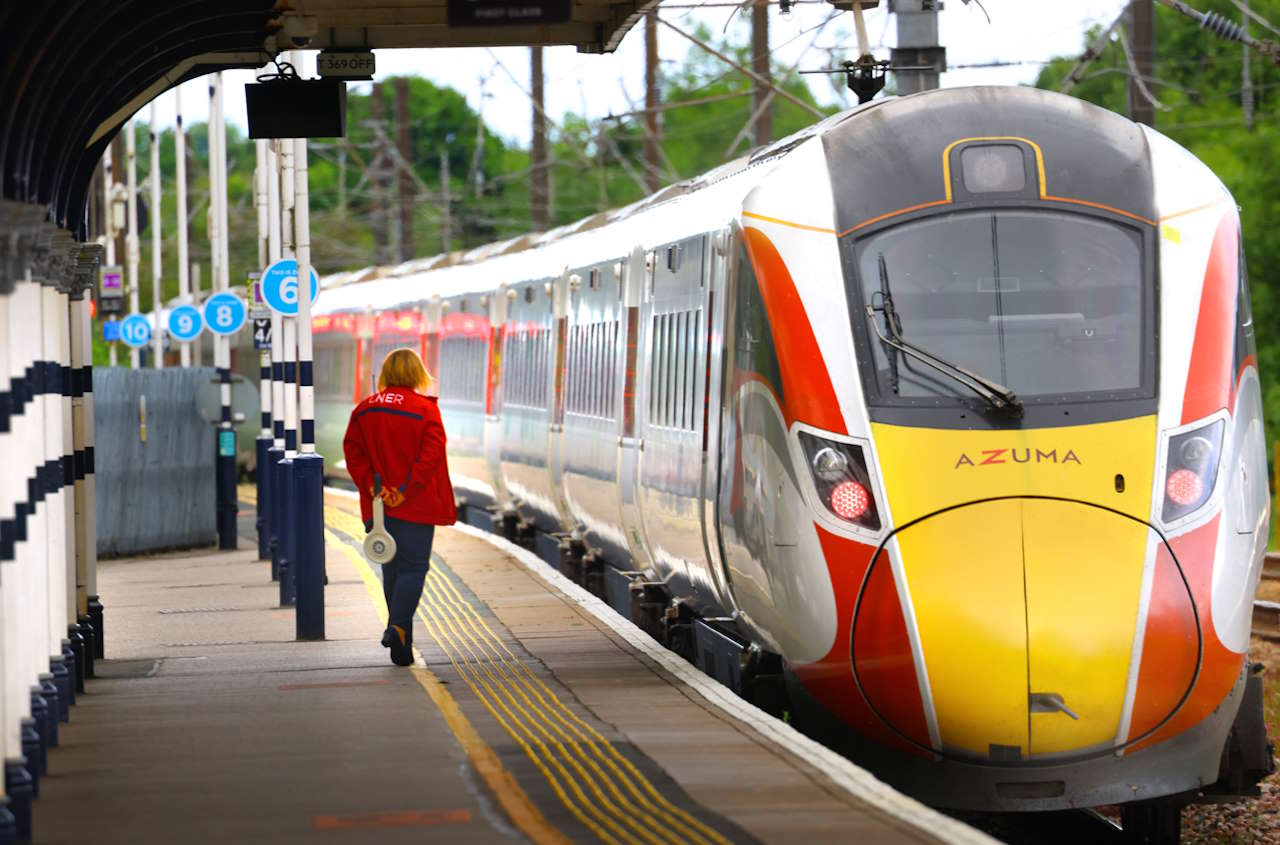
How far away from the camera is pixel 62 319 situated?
41.8 ft

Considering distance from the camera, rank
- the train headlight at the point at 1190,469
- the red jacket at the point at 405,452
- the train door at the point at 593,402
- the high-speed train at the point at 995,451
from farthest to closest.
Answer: the train door at the point at 593,402
the red jacket at the point at 405,452
the train headlight at the point at 1190,469
the high-speed train at the point at 995,451

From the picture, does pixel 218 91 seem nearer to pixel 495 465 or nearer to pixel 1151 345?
pixel 495 465

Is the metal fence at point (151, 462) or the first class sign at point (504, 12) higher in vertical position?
the first class sign at point (504, 12)

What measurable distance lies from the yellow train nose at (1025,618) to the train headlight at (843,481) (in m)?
0.23

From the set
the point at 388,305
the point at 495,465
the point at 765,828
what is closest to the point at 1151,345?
the point at 765,828

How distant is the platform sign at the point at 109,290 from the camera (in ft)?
120

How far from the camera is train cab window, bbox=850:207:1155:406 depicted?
948cm

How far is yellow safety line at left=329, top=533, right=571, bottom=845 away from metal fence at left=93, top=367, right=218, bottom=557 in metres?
12.1

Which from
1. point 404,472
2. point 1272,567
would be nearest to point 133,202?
point 1272,567

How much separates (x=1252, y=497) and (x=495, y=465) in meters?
15.5

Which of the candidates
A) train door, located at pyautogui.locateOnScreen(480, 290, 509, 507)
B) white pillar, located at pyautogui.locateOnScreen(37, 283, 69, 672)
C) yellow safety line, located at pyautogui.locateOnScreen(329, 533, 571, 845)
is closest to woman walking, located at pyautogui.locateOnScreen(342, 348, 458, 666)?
yellow safety line, located at pyautogui.locateOnScreen(329, 533, 571, 845)

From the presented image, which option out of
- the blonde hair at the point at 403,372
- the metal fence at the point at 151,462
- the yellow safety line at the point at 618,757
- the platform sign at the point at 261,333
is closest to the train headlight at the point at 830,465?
the yellow safety line at the point at 618,757

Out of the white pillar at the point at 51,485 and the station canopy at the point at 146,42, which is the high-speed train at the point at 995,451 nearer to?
the station canopy at the point at 146,42

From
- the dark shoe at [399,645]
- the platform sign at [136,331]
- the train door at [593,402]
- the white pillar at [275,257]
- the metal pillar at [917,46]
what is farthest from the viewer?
the platform sign at [136,331]
